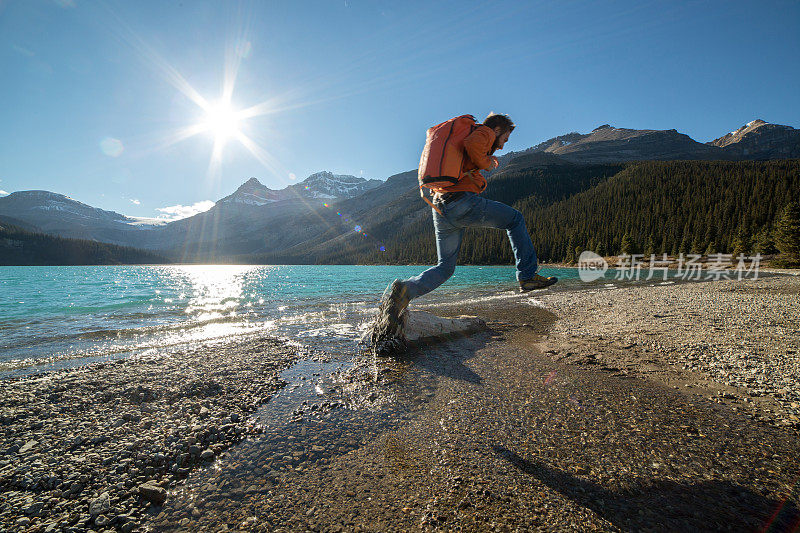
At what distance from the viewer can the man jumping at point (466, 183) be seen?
4.69 metres

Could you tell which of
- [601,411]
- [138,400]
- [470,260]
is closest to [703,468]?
[601,411]

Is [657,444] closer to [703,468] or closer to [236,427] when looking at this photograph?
[703,468]

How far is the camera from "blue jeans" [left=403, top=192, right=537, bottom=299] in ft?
16.5

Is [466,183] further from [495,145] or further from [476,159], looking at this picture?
[495,145]

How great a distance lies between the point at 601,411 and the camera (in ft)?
14.8

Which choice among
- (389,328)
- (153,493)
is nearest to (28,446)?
(153,493)

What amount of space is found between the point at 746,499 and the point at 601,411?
5.76ft

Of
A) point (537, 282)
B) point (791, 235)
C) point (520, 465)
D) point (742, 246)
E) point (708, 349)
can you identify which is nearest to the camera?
point (520, 465)

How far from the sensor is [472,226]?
5438mm

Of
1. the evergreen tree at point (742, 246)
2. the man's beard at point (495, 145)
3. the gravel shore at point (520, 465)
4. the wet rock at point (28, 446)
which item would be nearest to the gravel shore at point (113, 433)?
the wet rock at point (28, 446)

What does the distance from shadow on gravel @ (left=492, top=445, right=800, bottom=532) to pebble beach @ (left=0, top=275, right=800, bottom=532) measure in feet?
0.05

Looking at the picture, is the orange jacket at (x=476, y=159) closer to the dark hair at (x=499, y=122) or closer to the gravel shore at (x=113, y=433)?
the dark hair at (x=499, y=122)

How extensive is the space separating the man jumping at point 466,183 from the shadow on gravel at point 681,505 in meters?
3.03

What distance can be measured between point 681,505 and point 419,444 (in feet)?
8.06
